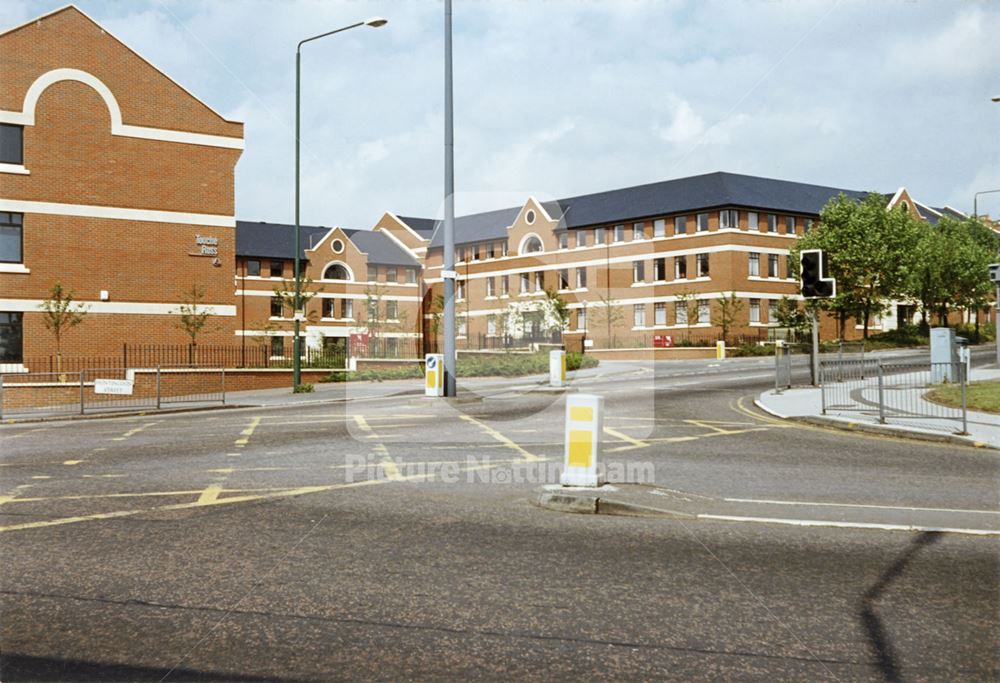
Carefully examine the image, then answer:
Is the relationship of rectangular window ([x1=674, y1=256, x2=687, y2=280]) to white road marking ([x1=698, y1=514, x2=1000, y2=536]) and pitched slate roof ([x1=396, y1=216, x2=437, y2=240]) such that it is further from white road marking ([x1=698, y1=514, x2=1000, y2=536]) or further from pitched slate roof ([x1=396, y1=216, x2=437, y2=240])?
white road marking ([x1=698, y1=514, x2=1000, y2=536])

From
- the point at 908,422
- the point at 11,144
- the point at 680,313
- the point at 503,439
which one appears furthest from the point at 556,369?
the point at 680,313

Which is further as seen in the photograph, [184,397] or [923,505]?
[184,397]

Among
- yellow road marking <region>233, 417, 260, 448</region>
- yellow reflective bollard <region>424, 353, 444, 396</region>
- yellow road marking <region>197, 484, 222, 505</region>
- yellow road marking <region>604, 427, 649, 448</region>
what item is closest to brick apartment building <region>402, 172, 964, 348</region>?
yellow reflective bollard <region>424, 353, 444, 396</region>

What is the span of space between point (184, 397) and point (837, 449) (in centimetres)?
2157

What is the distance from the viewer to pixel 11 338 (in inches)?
1105

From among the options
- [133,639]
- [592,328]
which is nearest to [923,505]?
[133,639]

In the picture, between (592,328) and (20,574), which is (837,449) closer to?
(20,574)

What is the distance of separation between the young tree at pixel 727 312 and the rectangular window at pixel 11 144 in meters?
45.6

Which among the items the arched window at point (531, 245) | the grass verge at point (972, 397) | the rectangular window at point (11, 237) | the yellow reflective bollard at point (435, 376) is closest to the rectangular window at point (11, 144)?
the rectangular window at point (11, 237)

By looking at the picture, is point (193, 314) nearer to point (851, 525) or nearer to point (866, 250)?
point (851, 525)

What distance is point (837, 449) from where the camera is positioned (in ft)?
40.4

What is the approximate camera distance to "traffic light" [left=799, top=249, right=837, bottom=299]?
1802 cm

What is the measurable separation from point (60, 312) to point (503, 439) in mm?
21031

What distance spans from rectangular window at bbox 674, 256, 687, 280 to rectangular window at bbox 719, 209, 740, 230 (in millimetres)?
4128
